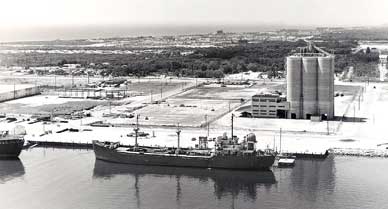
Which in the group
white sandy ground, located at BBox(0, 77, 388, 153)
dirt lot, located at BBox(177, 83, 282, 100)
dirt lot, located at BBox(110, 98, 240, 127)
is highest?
dirt lot, located at BBox(177, 83, 282, 100)

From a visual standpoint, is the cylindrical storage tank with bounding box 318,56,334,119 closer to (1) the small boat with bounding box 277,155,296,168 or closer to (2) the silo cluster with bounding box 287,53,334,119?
(2) the silo cluster with bounding box 287,53,334,119

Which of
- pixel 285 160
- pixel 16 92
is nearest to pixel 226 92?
pixel 16 92

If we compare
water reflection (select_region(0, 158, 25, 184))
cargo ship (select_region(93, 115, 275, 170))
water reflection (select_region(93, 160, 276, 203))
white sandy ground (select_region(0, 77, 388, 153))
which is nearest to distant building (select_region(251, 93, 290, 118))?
white sandy ground (select_region(0, 77, 388, 153))

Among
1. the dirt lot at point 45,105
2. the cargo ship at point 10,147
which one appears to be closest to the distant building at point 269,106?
the dirt lot at point 45,105

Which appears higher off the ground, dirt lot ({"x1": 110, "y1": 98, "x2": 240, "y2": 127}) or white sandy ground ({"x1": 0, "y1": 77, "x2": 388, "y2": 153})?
dirt lot ({"x1": 110, "y1": 98, "x2": 240, "y2": 127})

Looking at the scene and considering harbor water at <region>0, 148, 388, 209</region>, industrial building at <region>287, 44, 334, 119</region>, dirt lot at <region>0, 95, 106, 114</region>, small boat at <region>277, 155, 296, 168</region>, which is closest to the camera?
harbor water at <region>0, 148, 388, 209</region>

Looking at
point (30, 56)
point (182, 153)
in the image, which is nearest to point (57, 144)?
point (182, 153)
